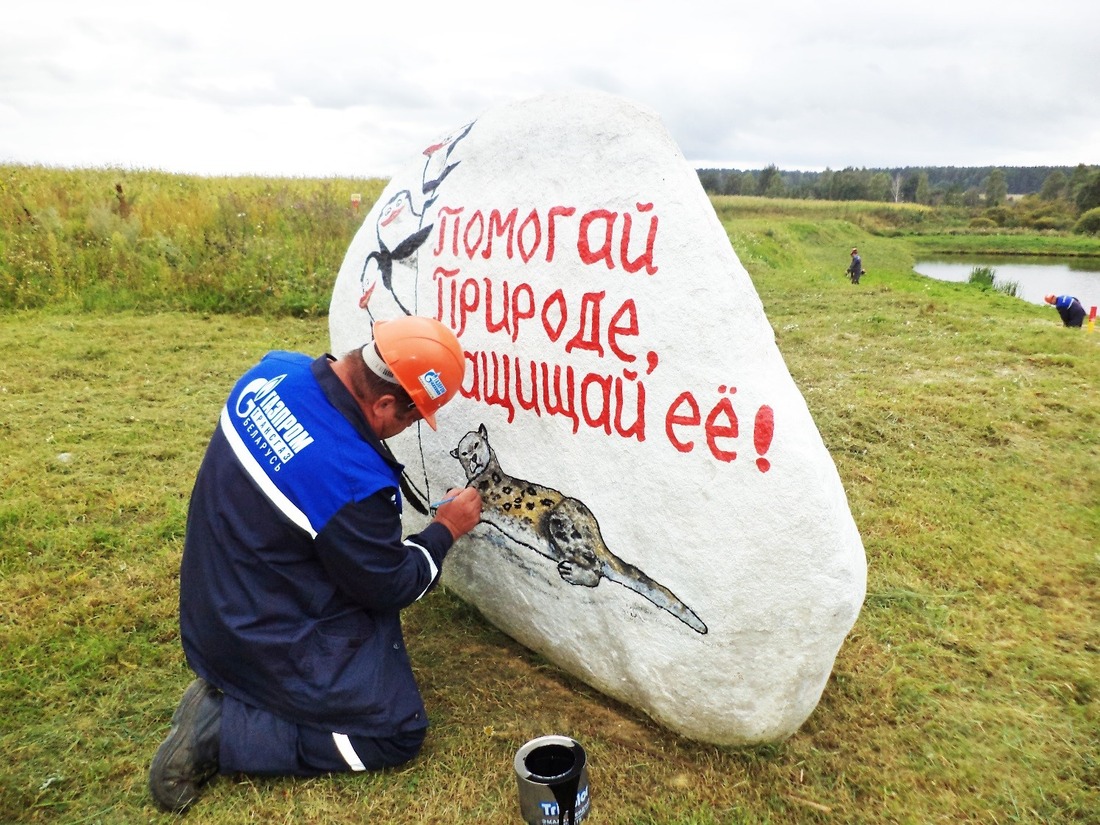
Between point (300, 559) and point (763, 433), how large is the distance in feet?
4.85

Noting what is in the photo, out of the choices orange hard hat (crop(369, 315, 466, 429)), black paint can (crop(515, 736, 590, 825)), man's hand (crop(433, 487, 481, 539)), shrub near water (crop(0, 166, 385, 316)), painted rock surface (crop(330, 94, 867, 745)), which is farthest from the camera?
shrub near water (crop(0, 166, 385, 316))

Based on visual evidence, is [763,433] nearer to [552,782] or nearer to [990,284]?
[552,782]

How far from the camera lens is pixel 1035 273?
2744 cm

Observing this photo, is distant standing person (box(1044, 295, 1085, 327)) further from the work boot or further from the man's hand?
the work boot


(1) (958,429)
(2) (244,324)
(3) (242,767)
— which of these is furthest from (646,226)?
(2) (244,324)

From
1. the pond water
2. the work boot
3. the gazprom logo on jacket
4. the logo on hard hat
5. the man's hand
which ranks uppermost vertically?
the logo on hard hat

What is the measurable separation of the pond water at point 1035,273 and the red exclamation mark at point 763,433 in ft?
60.5

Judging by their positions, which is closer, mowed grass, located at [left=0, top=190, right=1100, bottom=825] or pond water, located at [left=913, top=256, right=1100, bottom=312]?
mowed grass, located at [left=0, top=190, right=1100, bottom=825]

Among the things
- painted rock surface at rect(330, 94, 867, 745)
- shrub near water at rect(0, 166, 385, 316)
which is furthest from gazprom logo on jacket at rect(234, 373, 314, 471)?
shrub near water at rect(0, 166, 385, 316)

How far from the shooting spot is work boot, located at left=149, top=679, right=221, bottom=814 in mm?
2322

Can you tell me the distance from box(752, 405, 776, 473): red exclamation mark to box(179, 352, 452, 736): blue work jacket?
3.70 ft

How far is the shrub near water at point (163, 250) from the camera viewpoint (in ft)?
28.9

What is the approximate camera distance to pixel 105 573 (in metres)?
3.60

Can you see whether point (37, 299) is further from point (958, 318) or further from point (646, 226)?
point (958, 318)
